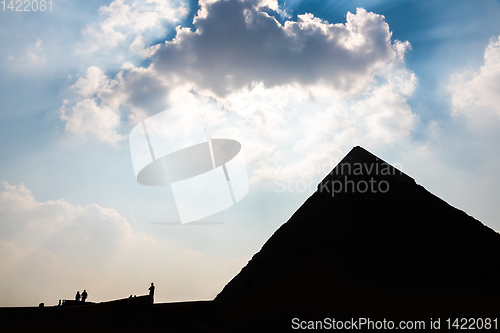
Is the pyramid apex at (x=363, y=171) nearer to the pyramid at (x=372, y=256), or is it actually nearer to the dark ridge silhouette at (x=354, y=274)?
the pyramid at (x=372, y=256)

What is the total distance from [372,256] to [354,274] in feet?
2.38

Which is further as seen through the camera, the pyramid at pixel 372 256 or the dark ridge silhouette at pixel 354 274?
the pyramid at pixel 372 256

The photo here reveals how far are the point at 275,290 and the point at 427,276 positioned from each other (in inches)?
152

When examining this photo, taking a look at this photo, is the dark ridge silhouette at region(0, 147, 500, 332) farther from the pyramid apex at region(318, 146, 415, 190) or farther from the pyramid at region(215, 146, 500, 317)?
the pyramid apex at region(318, 146, 415, 190)

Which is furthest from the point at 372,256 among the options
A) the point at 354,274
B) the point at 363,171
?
the point at 363,171

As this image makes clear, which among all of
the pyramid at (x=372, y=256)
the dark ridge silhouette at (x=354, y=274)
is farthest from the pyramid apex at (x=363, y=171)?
the dark ridge silhouette at (x=354, y=274)

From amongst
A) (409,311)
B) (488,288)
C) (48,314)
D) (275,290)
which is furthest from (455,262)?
(48,314)

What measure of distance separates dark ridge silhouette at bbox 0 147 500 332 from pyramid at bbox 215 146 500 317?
0.08 ft

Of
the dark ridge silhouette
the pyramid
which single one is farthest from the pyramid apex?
the dark ridge silhouette

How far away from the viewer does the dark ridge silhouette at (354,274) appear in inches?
294

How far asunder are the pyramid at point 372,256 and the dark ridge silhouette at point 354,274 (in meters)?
0.03

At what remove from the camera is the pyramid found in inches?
299

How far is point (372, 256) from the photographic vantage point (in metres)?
8.20

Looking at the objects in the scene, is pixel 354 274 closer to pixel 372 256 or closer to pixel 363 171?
pixel 372 256
